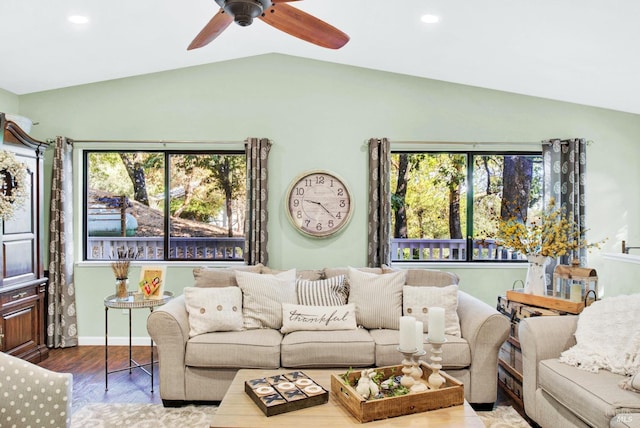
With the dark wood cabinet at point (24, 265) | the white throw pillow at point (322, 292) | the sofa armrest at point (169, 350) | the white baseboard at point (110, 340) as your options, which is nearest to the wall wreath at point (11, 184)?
the dark wood cabinet at point (24, 265)

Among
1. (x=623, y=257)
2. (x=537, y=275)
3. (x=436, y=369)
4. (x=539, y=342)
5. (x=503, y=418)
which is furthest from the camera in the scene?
(x=623, y=257)

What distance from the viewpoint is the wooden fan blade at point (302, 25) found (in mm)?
2078

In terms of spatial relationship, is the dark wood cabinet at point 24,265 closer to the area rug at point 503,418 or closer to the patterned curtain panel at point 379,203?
the patterned curtain panel at point 379,203

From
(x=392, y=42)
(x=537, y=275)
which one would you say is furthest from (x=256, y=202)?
(x=537, y=275)

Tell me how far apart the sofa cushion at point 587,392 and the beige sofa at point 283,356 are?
42cm

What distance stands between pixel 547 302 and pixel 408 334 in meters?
1.57

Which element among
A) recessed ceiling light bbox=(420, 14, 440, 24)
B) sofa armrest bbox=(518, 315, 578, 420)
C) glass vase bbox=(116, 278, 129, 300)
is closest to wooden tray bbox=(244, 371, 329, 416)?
sofa armrest bbox=(518, 315, 578, 420)

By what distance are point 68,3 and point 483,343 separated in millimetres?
3528

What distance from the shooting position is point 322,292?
138 inches

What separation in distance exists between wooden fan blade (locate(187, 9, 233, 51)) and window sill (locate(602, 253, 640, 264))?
12.7 feet

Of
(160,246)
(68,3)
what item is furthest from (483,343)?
(68,3)

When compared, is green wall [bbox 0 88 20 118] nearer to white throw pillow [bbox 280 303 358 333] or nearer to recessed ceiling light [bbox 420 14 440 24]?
white throw pillow [bbox 280 303 358 333]

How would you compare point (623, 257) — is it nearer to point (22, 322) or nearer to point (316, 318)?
point (316, 318)

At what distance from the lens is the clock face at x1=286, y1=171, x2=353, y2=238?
4.38 m
